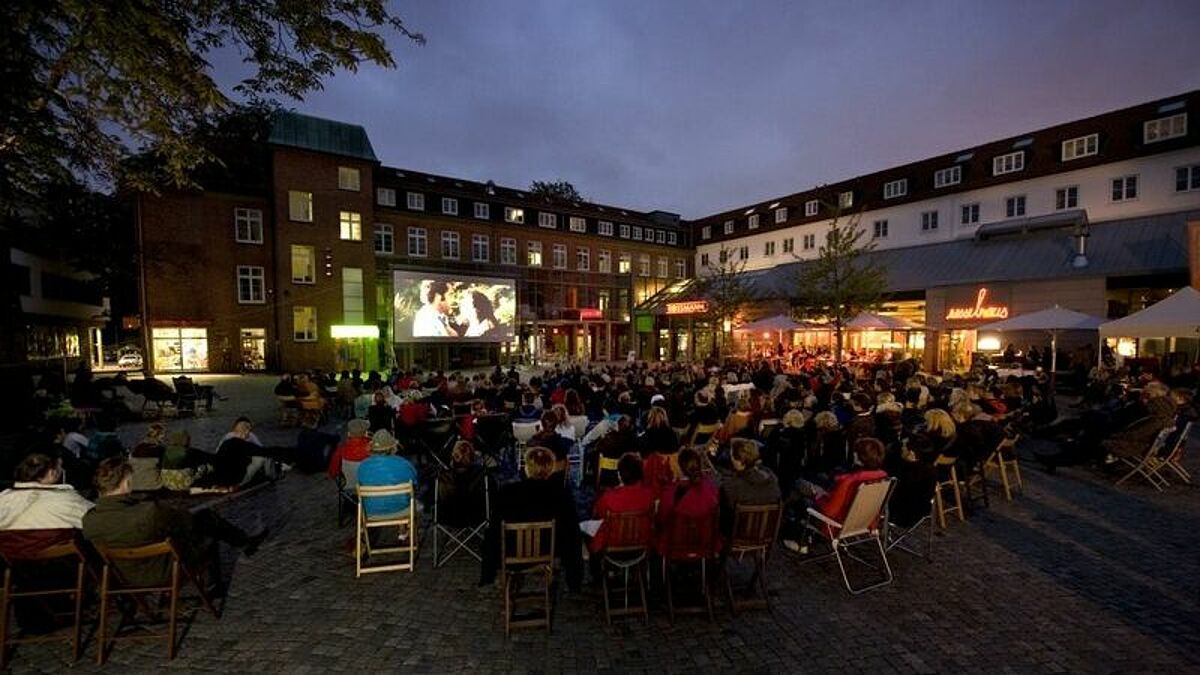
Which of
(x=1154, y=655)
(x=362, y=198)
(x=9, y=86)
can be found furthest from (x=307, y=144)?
(x=1154, y=655)

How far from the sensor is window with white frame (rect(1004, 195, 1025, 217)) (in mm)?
25641

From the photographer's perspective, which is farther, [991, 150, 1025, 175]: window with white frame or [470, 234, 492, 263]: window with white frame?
[470, 234, 492, 263]: window with white frame

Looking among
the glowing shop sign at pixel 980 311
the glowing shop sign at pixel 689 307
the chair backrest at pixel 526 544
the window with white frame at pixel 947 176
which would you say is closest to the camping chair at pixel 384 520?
the chair backrest at pixel 526 544

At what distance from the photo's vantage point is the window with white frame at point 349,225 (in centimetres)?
2948

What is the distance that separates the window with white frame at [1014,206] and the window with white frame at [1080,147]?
227 cm

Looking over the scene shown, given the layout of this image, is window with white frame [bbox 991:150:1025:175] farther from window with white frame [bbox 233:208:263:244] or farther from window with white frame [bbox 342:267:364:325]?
window with white frame [bbox 233:208:263:244]

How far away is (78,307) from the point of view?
98.3ft

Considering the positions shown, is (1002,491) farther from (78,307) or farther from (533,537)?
(78,307)

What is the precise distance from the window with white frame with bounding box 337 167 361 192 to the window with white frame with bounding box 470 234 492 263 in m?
7.59

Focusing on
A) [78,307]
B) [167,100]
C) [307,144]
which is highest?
[307,144]

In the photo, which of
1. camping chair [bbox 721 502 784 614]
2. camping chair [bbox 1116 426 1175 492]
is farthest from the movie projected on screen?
camping chair [bbox 1116 426 1175 492]

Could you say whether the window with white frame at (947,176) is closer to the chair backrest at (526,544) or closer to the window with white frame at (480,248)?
the window with white frame at (480,248)

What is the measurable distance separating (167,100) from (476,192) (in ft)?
95.1

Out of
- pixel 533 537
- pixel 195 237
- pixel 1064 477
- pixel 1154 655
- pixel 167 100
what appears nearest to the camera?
pixel 1154 655
